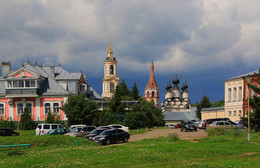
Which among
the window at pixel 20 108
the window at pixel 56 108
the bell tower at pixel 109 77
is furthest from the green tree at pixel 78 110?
the bell tower at pixel 109 77

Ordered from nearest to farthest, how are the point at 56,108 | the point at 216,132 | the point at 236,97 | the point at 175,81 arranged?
1. the point at 216,132
2. the point at 56,108
3. the point at 236,97
4. the point at 175,81

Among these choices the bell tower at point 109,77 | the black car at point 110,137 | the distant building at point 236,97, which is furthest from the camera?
the bell tower at point 109,77

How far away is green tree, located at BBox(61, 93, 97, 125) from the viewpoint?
50625mm

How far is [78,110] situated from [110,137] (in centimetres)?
2222

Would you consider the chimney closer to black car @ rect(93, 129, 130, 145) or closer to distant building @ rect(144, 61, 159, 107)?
black car @ rect(93, 129, 130, 145)

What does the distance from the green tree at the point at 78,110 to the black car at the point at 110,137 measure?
2105 cm

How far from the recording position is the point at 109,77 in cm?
11800

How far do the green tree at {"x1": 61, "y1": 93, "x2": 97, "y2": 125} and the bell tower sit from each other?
6488cm

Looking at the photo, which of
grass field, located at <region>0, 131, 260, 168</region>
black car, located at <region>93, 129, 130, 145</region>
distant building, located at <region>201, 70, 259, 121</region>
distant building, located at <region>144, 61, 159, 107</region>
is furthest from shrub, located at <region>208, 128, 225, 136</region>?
distant building, located at <region>144, 61, 159, 107</region>

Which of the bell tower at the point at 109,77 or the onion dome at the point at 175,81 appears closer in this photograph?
the bell tower at the point at 109,77

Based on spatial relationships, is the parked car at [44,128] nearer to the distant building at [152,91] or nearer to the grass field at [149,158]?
the grass field at [149,158]

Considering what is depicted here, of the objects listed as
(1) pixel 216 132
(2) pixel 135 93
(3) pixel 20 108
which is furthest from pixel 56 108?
(2) pixel 135 93

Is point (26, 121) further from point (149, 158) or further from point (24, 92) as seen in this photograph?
point (149, 158)

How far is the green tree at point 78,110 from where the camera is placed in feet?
→ 166
